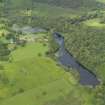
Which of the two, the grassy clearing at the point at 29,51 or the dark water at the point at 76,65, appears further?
the grassy clearing at the point at 29,51

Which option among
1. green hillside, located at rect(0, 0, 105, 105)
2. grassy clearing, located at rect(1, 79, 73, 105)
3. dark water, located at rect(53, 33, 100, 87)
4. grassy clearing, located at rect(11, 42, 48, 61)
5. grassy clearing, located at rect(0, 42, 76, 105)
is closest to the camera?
grassy clearing, located at rect(1, 79, 73, 105)

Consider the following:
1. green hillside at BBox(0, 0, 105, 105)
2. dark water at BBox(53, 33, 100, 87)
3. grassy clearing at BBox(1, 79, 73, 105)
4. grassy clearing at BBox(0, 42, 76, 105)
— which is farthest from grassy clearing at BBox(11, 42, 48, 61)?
grassy clearing at BBox(1, 79, 73, 105)

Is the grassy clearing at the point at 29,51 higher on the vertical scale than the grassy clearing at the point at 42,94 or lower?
higher

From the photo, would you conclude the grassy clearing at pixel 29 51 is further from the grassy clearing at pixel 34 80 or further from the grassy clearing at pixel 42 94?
the grassy clearing at pixel 42 94

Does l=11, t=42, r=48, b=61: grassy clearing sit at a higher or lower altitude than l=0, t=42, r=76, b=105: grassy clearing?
higher

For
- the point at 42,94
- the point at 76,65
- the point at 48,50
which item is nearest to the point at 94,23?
the point at 48,50

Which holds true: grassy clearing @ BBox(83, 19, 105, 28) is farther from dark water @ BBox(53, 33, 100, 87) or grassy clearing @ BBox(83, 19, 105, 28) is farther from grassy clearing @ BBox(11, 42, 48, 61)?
grassy clearing @ BBox(11, 42, 48, 61)

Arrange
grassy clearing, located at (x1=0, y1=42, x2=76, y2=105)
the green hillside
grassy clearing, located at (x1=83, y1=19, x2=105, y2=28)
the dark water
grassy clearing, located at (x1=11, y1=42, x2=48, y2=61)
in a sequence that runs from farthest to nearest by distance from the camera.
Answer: grassy clearing, located at (x1=83, y1=19, x2=105, y2=28), grassy clearing, located at (x1=11, y1=42, x2=48, y2=61), the dark water, the green hillside, grassy clearing, located at (x1=0, y1=42, x2=76, y2=105)

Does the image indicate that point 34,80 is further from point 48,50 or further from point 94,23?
point 94,23

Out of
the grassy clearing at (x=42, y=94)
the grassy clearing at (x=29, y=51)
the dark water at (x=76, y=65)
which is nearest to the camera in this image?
the grassy clearing at (x=42, y=94)

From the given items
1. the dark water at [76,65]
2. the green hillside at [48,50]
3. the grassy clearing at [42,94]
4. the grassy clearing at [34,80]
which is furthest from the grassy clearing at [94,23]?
the grassy clearing at [42,94]
